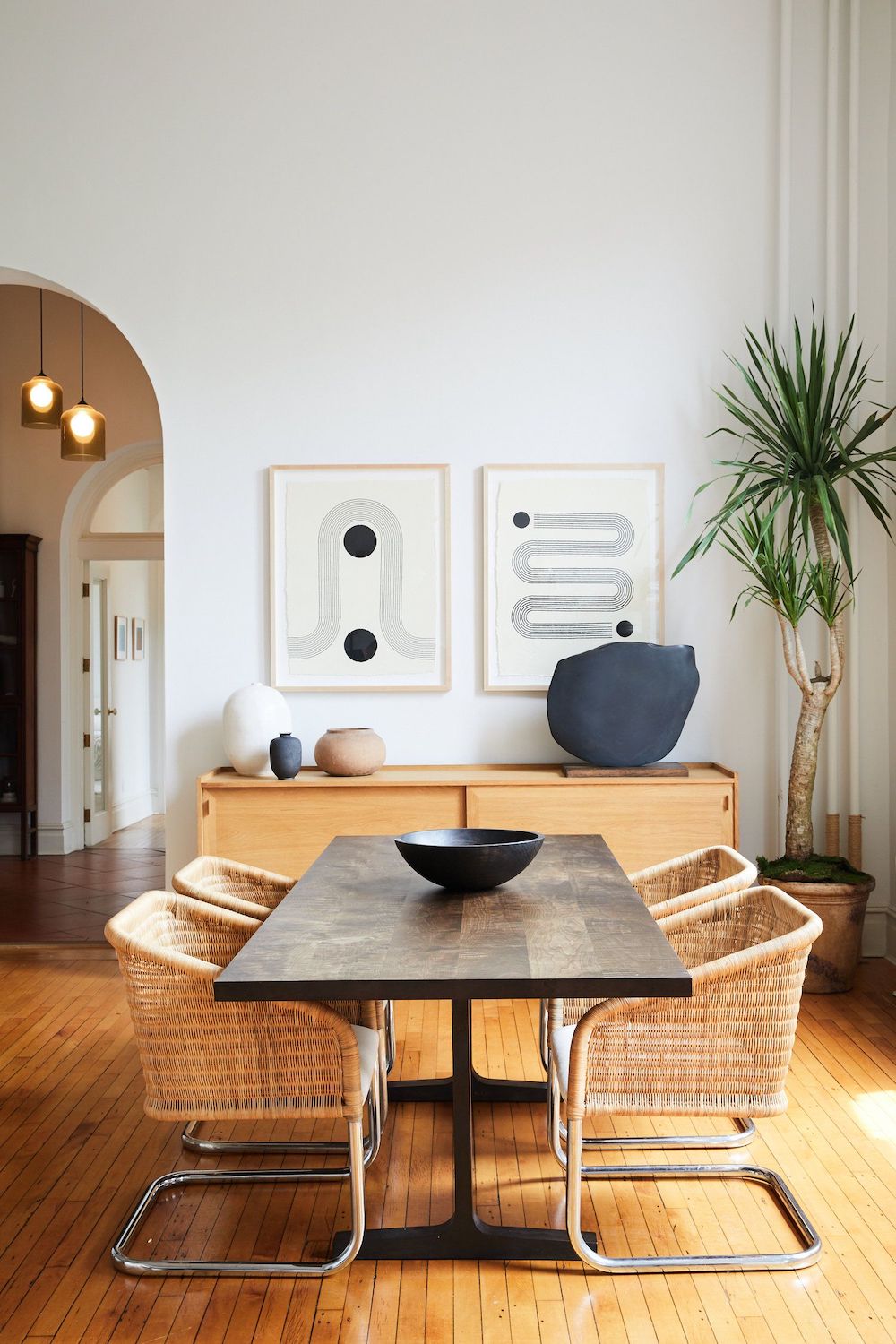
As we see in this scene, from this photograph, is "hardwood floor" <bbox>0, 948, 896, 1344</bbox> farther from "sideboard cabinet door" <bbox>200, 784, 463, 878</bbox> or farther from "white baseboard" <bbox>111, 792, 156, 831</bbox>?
"white baseboard" <bbox>111, 792, 156, 831</bbox>

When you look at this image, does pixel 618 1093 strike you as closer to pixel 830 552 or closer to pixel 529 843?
pixel 529 843

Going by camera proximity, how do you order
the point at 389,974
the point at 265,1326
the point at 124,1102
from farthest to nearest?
the point at 124,1102 → the point at 265,1326 → the point at 389,974

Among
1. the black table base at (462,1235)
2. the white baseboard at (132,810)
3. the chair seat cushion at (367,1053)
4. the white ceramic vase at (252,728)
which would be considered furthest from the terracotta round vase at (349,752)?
the white baseboard at (132,810)

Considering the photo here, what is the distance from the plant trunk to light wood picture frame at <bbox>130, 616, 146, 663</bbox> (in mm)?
6241

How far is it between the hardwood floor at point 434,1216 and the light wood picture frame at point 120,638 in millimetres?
5269

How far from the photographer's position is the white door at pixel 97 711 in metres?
7.58

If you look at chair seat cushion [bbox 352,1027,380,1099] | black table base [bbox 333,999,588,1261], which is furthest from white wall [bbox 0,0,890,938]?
black table base [bbox 333,999,588,1261]

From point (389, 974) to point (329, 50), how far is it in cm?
422

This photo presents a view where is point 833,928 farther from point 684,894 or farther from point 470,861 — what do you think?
point 470,861

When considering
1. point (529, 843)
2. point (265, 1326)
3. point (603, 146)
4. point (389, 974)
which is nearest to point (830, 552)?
point (603, 146)

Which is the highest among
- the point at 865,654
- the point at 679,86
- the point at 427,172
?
the point at 679,86

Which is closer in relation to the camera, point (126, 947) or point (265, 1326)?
point (265, 1326)

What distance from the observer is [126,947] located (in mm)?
2232

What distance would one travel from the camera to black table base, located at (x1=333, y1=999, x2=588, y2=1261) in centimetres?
229
